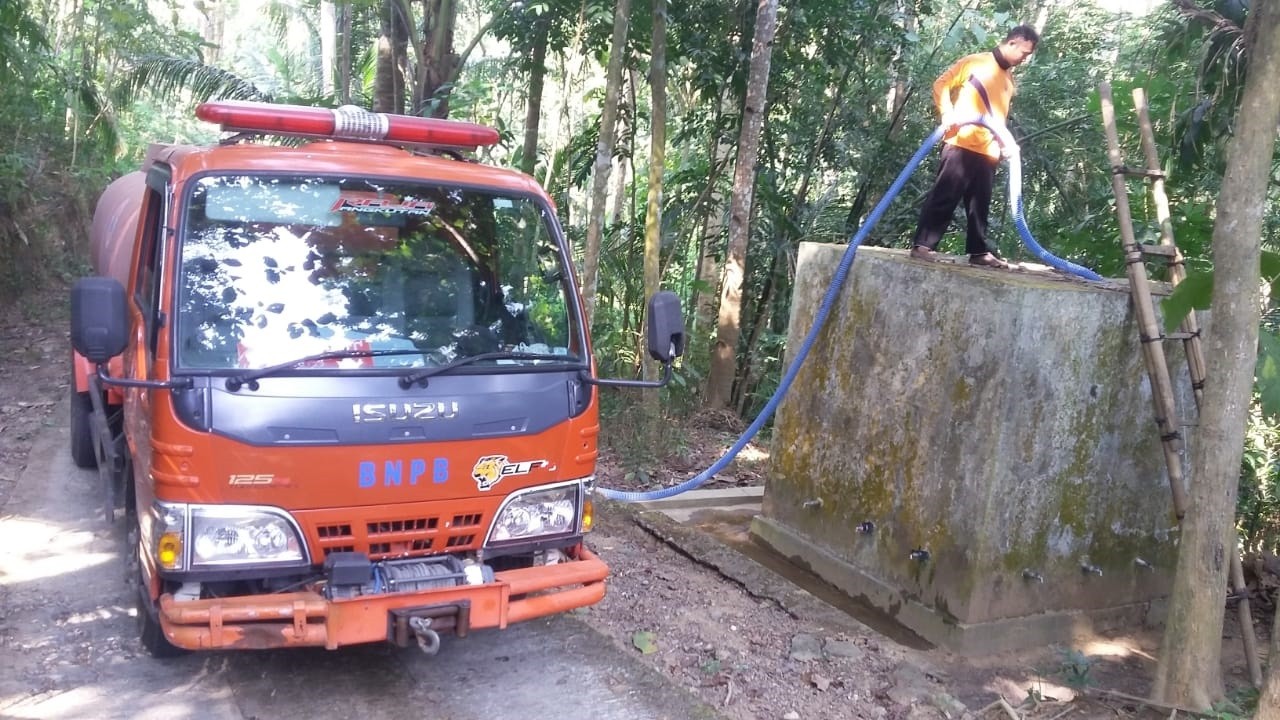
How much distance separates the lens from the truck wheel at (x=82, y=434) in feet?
21.7

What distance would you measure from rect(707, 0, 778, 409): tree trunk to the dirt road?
13.3ft

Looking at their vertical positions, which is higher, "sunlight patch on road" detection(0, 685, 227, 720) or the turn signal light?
the turn signal light

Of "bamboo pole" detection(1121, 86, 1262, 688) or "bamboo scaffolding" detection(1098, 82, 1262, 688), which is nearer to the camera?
"bamboo pole" detection(1121, 86, 1262, 688)

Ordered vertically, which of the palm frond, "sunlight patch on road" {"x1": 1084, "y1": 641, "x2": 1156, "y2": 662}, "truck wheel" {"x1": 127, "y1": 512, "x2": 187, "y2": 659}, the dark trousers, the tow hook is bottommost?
"sunlight patch on road" {"x1": 1084, "y1": 641, "x2": 1156, "y2": 662}

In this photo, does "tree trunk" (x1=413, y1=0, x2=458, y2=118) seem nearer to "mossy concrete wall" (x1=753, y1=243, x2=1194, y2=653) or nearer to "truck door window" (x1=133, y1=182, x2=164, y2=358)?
"truck door window" (x1=133, y1=182, x2=164, y2=358)

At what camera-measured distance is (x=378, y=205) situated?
13.5ft

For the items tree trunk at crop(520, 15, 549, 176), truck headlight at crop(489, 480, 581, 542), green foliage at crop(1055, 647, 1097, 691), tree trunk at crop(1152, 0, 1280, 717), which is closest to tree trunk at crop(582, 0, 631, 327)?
tree trunk at crop(520, 15, 549, 176)

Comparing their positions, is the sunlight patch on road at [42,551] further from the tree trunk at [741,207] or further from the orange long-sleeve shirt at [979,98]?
the orange long-sleeve shirt at [979,98]

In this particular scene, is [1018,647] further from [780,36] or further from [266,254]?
[780,36]

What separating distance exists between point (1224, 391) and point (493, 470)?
2927 mm

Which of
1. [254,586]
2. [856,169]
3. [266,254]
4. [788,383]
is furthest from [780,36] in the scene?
[254,586]

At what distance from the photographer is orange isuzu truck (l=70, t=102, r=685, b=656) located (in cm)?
349

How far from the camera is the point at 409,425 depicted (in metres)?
3.70

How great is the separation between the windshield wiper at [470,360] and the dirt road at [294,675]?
1322mm
